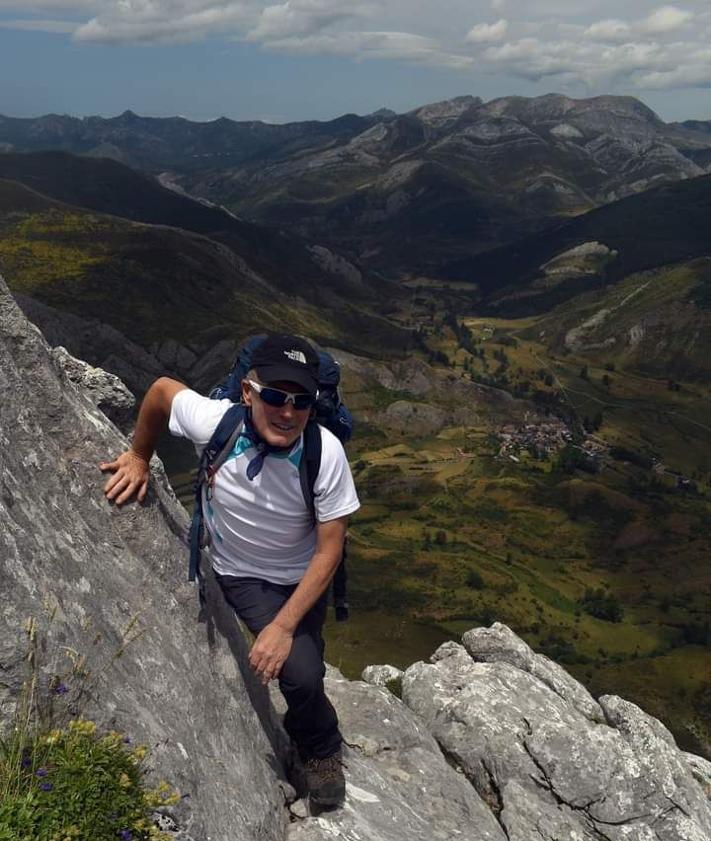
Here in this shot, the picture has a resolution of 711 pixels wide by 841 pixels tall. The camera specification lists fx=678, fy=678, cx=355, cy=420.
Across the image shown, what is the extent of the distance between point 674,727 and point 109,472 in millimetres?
113428

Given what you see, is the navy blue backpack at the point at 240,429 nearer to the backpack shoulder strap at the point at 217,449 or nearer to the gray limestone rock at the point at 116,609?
the backpack shoulder strap at the point at 217,449

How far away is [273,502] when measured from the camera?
896 cm

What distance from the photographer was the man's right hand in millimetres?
9648

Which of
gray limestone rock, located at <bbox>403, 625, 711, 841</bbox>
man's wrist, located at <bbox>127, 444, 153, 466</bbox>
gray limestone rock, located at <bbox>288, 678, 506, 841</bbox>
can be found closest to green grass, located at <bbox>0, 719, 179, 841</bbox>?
man's wrist, located at <bbox>127, 444, 153, 466</bbox>

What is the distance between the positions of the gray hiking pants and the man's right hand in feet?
6.20

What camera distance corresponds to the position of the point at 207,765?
895 cm

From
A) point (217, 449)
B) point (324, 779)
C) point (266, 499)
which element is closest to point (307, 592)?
point (266, 499)

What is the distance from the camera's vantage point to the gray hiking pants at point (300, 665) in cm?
934

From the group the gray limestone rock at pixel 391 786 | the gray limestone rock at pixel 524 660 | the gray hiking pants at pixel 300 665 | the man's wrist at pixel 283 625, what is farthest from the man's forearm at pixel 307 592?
the gray limestone rock at pixel 524 660

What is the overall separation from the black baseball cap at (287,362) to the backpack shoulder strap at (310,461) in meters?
0.58

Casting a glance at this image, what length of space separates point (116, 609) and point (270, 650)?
6.91 feet

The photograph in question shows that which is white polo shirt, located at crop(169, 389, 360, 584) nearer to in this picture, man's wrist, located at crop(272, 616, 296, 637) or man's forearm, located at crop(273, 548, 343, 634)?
man's forearm, located at crop(273, 548, 343, 634)

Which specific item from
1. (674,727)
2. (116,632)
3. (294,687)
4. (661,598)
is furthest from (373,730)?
(661,598)

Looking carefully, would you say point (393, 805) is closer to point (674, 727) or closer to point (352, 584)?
point (674, 727)
